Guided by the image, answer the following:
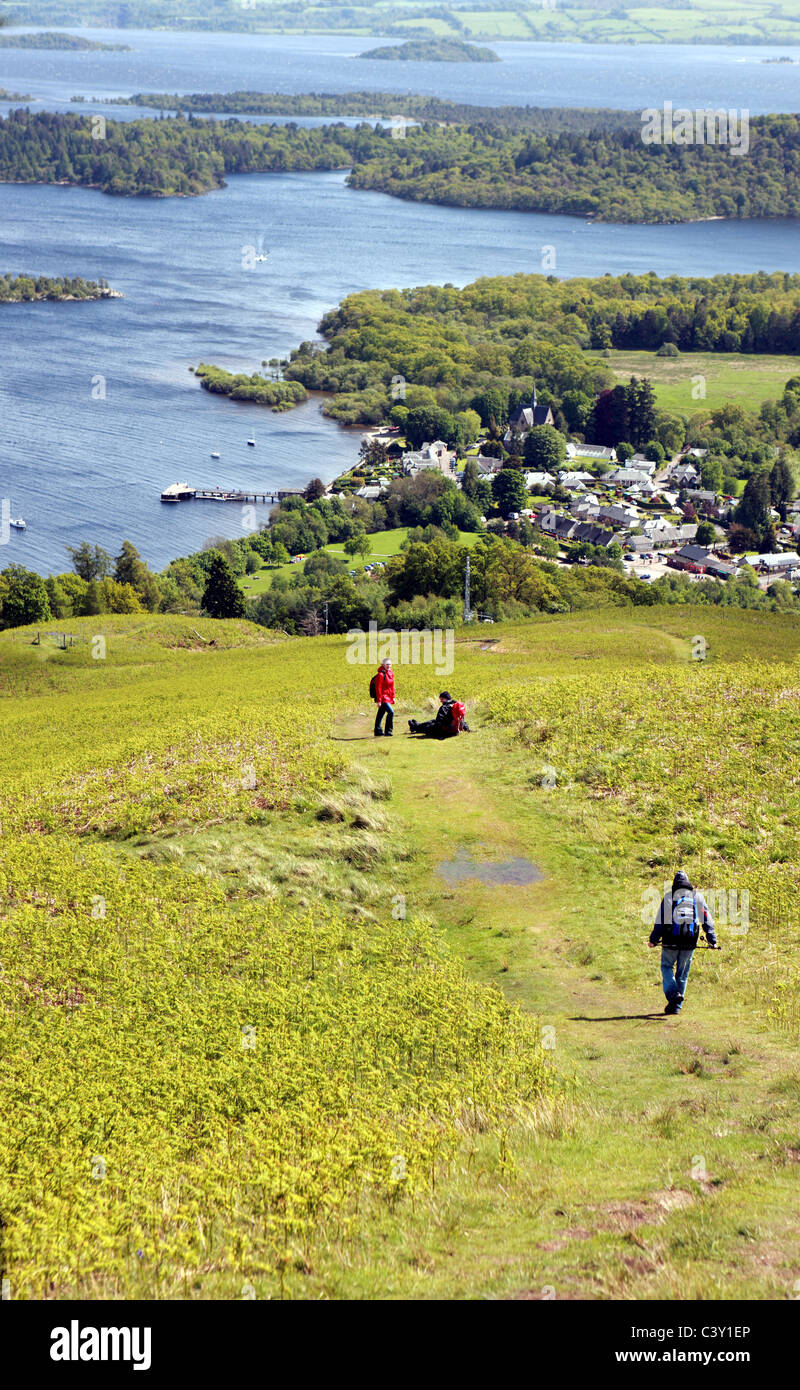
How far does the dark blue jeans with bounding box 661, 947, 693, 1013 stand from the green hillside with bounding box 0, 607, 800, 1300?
1.31ft

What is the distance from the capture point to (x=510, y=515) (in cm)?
16850

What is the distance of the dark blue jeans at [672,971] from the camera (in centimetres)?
1653

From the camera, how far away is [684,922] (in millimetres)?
16094

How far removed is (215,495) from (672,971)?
480 feet

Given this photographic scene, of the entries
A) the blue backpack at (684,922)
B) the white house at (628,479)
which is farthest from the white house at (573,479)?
the blue backpack at (684,922)

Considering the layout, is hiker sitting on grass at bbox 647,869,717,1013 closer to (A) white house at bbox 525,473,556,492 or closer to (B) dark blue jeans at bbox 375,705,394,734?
(B) dark blue jeans at bbox 375,705,394,734

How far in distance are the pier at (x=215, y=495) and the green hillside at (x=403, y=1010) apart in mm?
124704

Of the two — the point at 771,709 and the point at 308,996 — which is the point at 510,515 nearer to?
the point at 771,709

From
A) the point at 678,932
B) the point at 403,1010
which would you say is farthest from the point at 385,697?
the point at 678,932

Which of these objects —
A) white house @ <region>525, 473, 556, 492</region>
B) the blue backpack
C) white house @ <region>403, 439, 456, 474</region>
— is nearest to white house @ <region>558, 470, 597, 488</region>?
white house @ <region>525, 473, 556, 492</region>

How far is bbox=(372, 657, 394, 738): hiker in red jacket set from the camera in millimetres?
27953

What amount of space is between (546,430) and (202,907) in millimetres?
183124

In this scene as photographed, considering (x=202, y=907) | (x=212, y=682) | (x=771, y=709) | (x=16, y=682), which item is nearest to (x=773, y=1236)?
(x=202, y=907)
